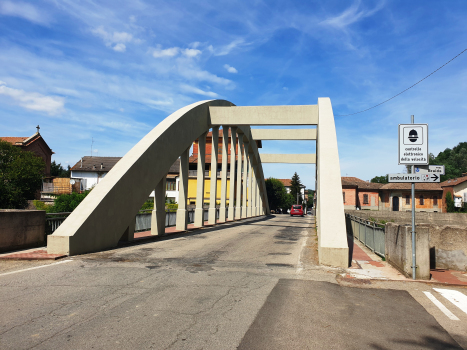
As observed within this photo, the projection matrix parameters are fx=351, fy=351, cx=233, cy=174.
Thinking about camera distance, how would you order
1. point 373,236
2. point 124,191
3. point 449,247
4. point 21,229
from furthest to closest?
point 373,236
point 124,191
point 21,229
point 449,247

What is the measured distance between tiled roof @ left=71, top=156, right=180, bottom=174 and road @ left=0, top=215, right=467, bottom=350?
52161 mm

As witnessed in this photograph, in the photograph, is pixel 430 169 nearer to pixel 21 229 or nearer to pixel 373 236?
pixel 373 236

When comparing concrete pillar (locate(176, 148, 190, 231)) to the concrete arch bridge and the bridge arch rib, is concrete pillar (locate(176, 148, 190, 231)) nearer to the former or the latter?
the concrete arch bridge

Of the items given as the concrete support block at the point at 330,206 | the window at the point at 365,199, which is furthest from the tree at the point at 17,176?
the window at the point at 365,199

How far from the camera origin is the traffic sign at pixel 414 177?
7117 millimetres

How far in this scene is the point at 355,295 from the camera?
5766mm

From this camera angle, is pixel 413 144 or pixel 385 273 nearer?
pixel 413 144

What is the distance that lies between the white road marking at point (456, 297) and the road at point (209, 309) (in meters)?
0.14

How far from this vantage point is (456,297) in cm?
573

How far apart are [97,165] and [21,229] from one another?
187 ft

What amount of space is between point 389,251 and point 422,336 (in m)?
5.15

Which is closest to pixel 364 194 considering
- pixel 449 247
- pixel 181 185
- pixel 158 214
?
pixel 181 185

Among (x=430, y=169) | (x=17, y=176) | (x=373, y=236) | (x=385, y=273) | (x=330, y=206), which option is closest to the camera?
(x=430, y=169)

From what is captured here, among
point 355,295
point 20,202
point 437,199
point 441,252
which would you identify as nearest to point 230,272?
point 355,295
